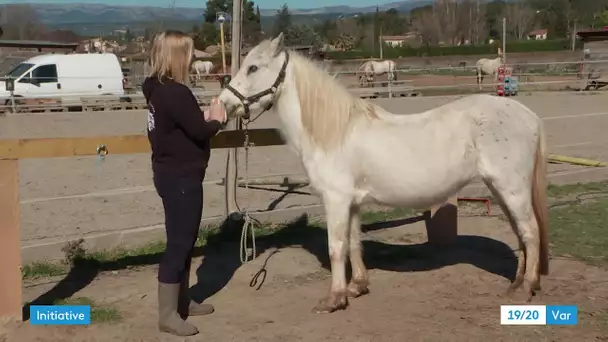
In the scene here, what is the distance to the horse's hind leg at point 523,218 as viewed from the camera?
448 cm

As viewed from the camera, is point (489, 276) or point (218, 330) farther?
point (489, 276)

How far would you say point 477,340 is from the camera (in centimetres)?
389

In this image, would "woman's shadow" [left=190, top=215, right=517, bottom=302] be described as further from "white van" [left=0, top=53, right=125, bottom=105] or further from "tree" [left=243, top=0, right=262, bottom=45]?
"white van" [left=0, top=53, right=125, bottom=105]

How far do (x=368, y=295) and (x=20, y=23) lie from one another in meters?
66.5

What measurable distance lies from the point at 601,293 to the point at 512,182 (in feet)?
3.44

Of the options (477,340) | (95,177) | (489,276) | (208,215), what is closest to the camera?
(477,340)

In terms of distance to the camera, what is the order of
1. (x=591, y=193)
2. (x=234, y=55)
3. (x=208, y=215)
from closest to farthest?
(x=234, y=55) < (x=208, y=215) < (x=591, y=193)

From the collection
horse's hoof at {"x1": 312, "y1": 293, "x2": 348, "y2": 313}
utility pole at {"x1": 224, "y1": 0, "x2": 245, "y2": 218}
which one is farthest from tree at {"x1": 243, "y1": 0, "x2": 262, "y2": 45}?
horse's hoof at {"x1": 312, "y1": 293, "x2": 348, "y2": 313}

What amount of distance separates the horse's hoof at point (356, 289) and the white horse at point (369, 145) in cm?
27

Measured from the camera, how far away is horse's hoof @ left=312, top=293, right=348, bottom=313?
14.4 ft

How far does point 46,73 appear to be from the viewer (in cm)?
2169

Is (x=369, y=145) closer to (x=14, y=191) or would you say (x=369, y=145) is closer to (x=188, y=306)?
(x=188, y=306)

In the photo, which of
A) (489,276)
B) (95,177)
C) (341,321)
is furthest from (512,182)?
(95,177)

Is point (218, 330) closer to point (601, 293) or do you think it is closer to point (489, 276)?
point (489, 276)
